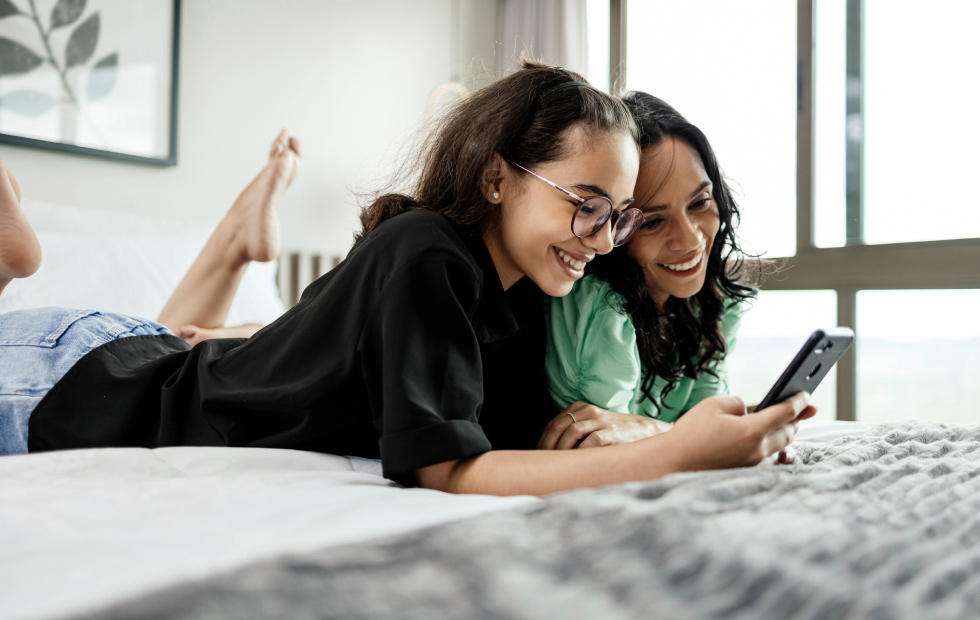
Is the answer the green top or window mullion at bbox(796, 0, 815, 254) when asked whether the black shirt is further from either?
window mullion at bbox(796, 0, 815, 254)

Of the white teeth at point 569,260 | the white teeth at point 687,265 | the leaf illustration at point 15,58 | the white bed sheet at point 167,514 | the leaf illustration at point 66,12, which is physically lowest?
the white bed sheet at point 167,514

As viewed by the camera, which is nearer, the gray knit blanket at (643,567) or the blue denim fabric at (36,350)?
the gray knit blanket at (643,567)

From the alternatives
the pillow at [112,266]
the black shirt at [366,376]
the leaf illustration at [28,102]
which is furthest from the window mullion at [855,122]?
the leaf illustration at [28,102]

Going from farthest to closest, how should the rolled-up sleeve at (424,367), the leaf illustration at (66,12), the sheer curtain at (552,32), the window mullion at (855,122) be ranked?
the sheer curtain at (552,32) < the window mullion at (855,122) < the leaf illustration at (66,12) < the rolled-up sleeve at (424,367)

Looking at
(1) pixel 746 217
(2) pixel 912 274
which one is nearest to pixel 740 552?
(2) pixel 912 274

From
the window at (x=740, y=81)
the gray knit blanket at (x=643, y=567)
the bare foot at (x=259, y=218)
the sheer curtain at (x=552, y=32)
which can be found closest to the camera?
the gray knit blanket at (x=643, y=567)

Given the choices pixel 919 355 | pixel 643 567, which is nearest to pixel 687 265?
pixel 643 567

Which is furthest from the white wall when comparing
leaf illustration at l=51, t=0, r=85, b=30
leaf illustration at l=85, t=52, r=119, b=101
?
leaf illustration at l=51, t=0, r=85, b=30

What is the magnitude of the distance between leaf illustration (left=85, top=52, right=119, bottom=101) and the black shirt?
1474 mm

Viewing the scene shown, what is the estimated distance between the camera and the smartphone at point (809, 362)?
0.79 m

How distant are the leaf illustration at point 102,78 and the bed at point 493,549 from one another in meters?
1.99

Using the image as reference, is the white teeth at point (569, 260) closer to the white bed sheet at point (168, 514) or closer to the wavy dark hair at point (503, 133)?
the wavy dark hair at point (503, 133)

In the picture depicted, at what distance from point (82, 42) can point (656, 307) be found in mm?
2089

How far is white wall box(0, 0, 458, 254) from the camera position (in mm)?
2426
